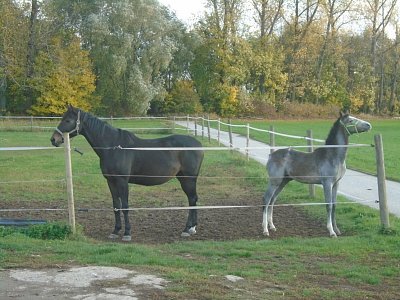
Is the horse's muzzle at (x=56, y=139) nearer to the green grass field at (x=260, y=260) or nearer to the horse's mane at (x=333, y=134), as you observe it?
the green grass field at (x=260, y=260)

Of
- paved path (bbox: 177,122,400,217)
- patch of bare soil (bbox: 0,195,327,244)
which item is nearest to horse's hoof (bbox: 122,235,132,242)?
patch of bare soil (bbox: 0,195,327,244)

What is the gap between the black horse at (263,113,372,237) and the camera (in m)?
8.73

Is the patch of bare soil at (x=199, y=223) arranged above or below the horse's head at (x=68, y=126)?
below

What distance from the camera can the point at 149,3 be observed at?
169 ft

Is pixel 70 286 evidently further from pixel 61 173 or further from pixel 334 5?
pixel 334 5

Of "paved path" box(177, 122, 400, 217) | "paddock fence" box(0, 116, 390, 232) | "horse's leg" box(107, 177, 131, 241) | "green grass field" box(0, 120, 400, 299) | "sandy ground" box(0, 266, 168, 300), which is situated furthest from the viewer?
"paved path" box(177, 122, 400, 217)

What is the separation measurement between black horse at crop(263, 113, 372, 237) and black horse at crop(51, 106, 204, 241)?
1.25 metres

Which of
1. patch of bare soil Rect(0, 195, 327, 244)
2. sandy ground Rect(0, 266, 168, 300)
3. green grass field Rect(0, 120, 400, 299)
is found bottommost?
patch of bare soil Rect(0, 195, 327, 244)

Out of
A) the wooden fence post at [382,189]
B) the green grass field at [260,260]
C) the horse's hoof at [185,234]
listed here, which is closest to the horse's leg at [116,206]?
the green grass field at [260,260]

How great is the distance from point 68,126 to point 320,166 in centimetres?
404

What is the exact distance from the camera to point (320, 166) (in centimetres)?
881

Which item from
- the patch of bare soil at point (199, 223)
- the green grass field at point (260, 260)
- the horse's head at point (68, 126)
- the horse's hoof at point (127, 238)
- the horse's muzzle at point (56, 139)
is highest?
the horse's head at point (68, 126)

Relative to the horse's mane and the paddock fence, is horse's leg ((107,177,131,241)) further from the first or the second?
the horse's mane

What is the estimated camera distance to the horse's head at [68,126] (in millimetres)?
8898
